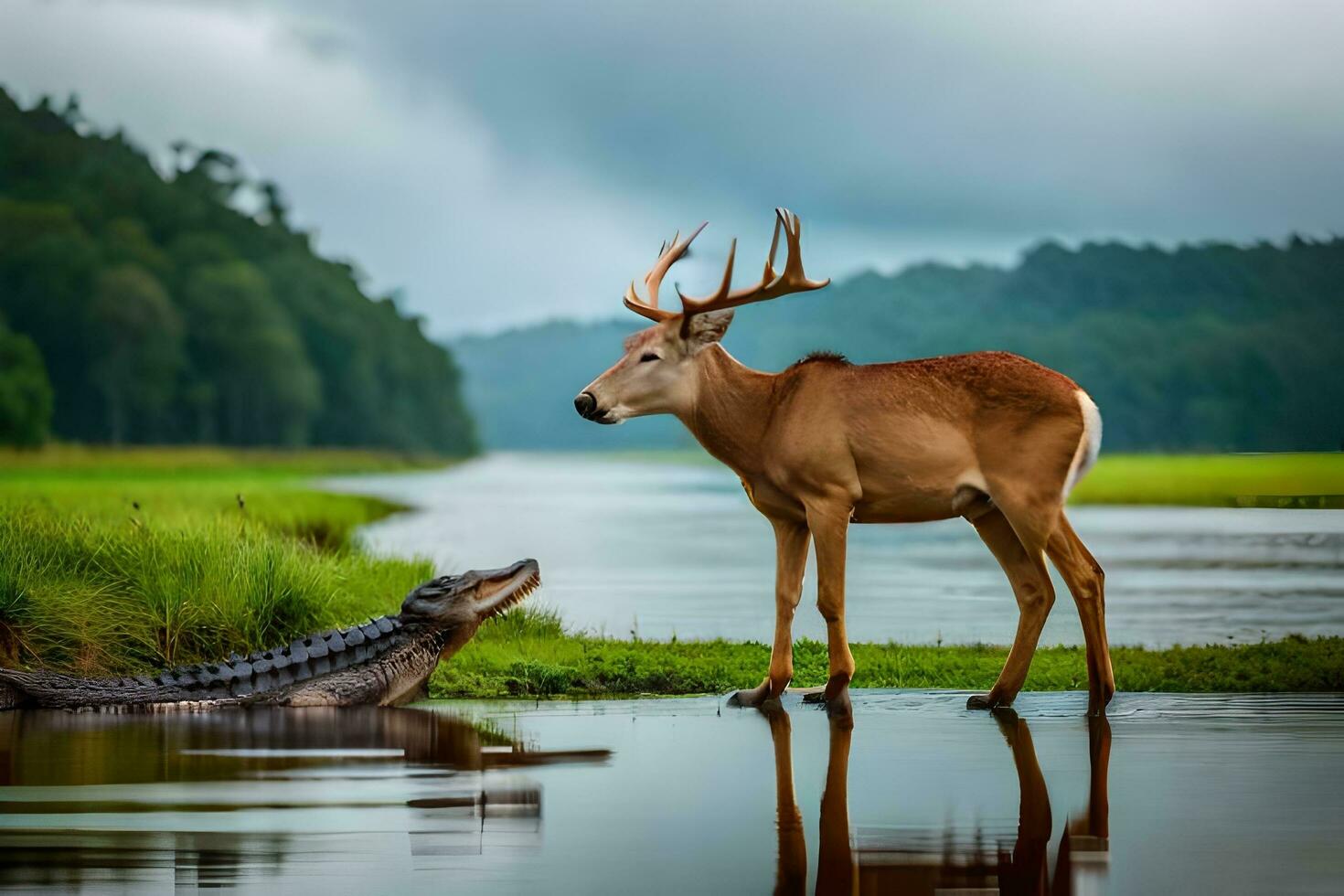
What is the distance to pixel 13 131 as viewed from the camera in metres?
128

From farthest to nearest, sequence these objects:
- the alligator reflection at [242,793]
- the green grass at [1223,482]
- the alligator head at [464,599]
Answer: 1. the green grass at [1223,482]
2. the alligator head at [464,599]
3. the alligator reflection at [242,793]

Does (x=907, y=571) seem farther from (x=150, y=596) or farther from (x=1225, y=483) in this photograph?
(x=1225, y=483)

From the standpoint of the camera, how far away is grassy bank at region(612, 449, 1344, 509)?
1688cm

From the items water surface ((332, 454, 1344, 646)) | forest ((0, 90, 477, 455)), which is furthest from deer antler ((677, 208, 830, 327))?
forest ((0, 90, 477, 455))

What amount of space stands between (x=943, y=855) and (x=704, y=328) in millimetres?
4681

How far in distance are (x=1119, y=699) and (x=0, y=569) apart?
25.3 ft

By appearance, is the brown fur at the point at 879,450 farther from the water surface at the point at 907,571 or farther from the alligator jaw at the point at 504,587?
the water surface at the point at 907,571

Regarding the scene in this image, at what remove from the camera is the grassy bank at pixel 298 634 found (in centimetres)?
1108

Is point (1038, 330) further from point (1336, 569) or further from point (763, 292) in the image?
point (763, 292)

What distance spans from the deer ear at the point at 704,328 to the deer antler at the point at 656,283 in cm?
14

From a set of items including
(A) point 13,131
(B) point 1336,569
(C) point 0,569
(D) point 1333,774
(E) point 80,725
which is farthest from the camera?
(A) point 13,131

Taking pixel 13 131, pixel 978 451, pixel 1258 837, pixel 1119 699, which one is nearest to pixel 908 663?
pixel 1119 699

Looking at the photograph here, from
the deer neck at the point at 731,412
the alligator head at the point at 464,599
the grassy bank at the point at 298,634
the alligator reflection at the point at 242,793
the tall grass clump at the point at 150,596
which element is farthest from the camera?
the tall grass clump at the point at 150,596

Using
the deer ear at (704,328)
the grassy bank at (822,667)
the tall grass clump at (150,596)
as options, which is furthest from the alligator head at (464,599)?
the deer ear at (704,328)
